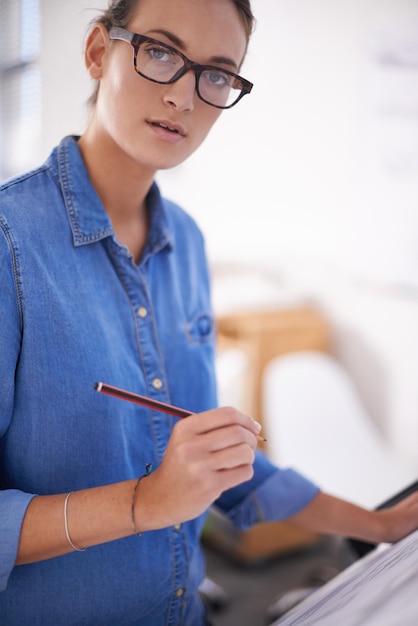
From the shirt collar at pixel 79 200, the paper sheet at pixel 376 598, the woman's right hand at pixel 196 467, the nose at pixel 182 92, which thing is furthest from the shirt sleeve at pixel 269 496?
the nose at pixel 182 92

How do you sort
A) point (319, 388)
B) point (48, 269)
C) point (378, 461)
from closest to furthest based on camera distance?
point (48, 269) → point (378, 461) → point (319, 388)

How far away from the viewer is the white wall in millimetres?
2109

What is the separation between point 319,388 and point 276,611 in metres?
0.84

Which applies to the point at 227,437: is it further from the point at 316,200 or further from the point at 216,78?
the point at 316,200

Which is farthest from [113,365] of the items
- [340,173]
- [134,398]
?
[340,173]

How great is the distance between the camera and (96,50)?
787 millimetres

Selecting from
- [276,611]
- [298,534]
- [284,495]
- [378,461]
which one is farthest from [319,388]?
[284,495]

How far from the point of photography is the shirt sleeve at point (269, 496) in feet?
3.04

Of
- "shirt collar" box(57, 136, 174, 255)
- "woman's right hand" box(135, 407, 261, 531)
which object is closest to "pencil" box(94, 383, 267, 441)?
"woman's right hand" box(135, 407, 261, 531)

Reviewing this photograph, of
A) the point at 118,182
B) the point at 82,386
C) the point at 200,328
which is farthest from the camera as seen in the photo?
the point at 200,328

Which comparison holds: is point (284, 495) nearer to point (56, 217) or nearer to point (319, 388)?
point (56, 217)

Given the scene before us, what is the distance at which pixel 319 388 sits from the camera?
211 centimetres

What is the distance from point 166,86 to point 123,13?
0.38ft

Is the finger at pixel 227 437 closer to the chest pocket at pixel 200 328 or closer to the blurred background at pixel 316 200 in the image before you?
the chest pocket at pixel 200 328
